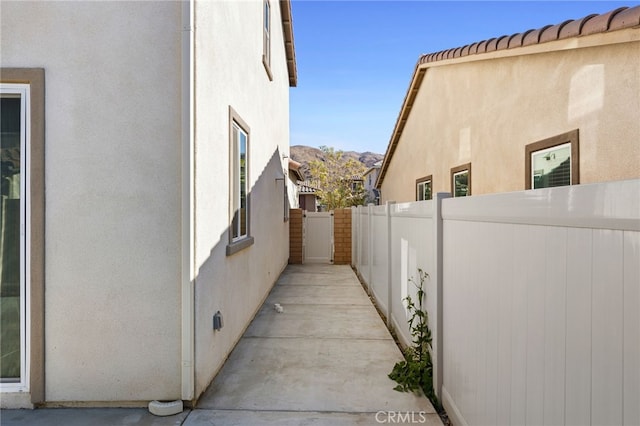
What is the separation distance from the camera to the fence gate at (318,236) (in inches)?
533

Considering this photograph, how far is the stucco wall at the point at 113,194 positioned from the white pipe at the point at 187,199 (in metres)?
0.08

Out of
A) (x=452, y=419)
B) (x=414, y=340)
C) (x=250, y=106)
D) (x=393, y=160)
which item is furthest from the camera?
(x=393, y=160)

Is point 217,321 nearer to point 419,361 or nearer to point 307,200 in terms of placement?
point 419,361

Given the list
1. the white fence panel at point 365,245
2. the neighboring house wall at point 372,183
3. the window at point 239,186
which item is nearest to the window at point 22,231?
the window at point 239,186

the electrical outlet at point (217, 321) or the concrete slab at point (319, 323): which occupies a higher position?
the electrical outlet at point (217, 321)

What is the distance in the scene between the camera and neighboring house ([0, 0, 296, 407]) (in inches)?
136

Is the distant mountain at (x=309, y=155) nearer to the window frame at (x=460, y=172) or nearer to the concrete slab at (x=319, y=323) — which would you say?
the window frame at (x=460, y=172)

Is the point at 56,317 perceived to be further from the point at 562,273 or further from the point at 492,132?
the point at 492,132

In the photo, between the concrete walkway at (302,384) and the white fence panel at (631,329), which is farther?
the concrete walkway at (302,384)

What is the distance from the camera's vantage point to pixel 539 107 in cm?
547

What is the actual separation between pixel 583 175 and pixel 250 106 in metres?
4.67

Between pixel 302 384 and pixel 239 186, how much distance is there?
2.76 meters

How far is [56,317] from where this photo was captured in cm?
346

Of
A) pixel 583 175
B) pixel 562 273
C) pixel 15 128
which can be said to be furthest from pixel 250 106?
pixel 562 273
